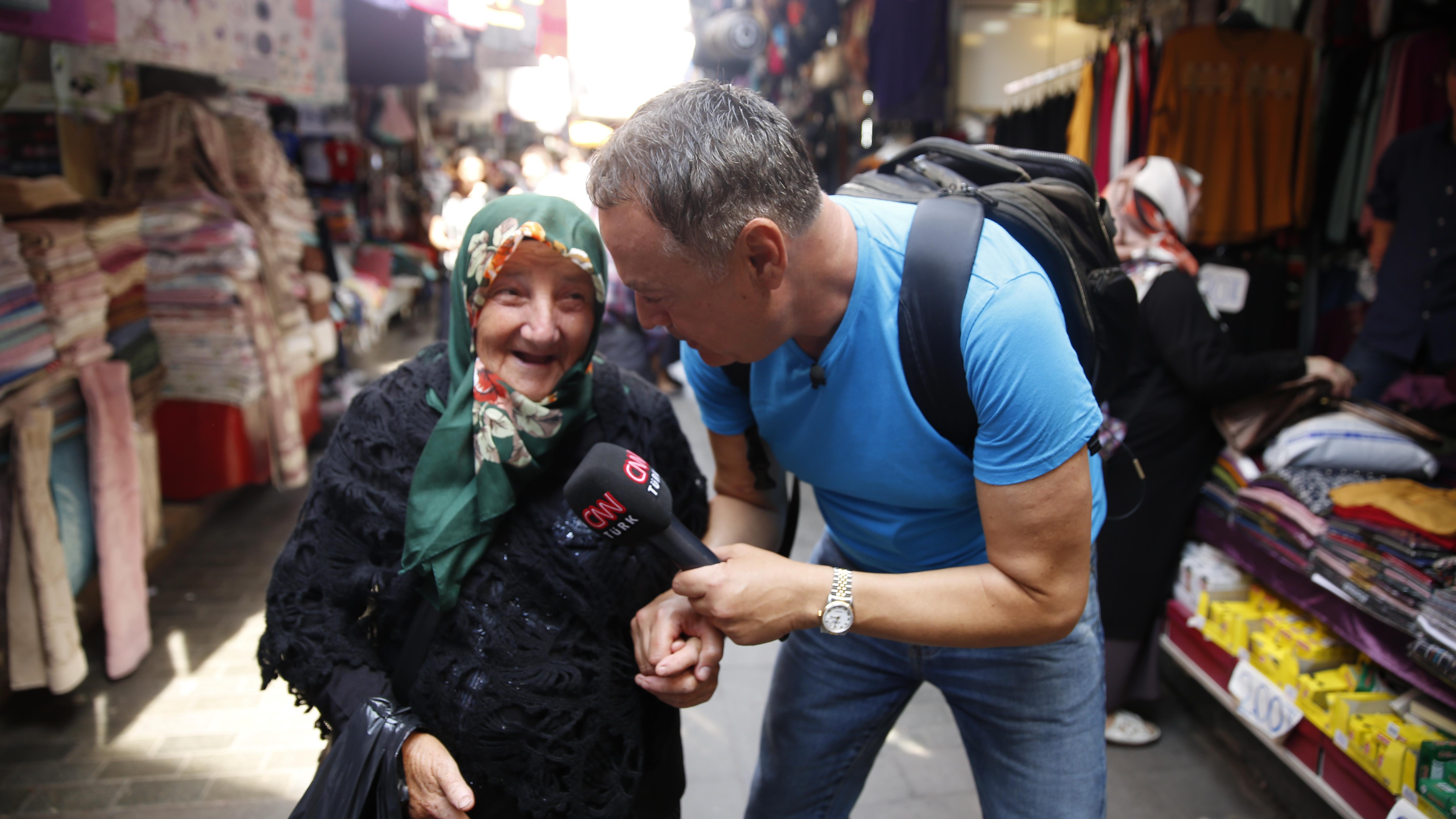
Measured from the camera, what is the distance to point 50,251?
9.36 ft


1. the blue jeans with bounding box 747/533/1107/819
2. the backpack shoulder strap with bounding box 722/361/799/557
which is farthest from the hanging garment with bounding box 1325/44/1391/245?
the backpack shoulder strap with bounding box 722/361/799/557

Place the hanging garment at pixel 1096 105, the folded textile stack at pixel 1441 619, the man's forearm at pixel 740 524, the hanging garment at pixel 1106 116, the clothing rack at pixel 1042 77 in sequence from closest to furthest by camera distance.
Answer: the man's forearm at pixel 740 524, the folded textile stack at pixel 1441 619, the hanging garment at pixel 1106 116, the hanging garment at pixel 1096 105, the clothing rack at pixel 1042 77

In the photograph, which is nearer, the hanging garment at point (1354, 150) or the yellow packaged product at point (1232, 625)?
the yellow packaged product at point (1232, 625)

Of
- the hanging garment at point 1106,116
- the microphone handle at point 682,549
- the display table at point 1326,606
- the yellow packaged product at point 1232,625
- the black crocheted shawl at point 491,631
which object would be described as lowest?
the yellow packaged product at point 1232,625

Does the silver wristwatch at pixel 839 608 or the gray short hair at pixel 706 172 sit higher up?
the gray short hair at pixel 706 172

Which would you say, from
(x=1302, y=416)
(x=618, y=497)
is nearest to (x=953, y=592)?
(x=618, y=497)

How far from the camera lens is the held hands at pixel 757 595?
124cm

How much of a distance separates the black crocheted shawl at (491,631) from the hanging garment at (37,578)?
69.2 inches

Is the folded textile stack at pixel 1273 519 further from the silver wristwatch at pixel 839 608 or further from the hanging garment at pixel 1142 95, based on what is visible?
the silver wristwatch at pixel 839 608

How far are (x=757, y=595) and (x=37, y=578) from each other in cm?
273

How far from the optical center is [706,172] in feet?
3.80

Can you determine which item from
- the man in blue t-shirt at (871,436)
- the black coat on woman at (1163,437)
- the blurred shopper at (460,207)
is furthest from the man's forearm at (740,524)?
the blurred shopper at (460,207)

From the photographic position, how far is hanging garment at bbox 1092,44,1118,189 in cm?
402

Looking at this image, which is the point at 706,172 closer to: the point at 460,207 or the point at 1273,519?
the point at 1273,519
